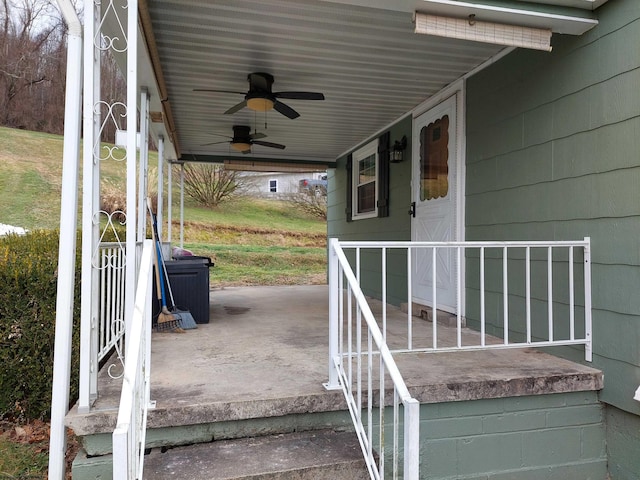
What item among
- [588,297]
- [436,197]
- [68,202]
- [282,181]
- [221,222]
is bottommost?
[588,297]

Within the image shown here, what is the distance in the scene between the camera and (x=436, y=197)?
4258mm

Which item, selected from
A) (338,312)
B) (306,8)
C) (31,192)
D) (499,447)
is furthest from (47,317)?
(31,192)

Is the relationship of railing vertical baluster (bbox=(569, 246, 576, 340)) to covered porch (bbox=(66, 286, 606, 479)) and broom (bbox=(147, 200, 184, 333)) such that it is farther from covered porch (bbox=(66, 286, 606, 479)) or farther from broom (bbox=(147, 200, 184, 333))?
broom (bbox=(147, 200, 184, 333))

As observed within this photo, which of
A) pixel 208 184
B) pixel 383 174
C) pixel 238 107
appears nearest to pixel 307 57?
pixel 238 107

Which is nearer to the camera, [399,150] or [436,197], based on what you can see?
[436,197]

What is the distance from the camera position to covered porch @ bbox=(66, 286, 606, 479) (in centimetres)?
189

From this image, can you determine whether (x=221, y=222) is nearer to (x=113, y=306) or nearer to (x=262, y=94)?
(x=262, y=94)

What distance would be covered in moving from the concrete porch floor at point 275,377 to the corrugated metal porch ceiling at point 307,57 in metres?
2.04

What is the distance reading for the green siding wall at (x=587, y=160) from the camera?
2373 millimetres

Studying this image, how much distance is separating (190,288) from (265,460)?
247 centimetres

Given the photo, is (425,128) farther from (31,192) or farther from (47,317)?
(31,192)

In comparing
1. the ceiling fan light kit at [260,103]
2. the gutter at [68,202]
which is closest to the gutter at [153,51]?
the gutter at [68,202]

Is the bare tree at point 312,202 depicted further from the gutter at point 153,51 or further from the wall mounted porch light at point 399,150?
the gutter at point 153,51

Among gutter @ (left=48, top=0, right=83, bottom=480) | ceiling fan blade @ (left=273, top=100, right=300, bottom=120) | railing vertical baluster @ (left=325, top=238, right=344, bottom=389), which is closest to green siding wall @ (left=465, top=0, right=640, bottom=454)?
railing vertical baluster @ (left=325, top=238, right=344, bottom=389)
